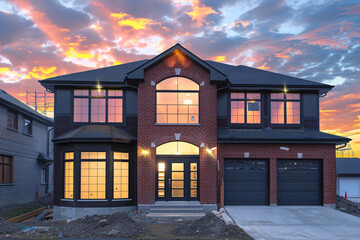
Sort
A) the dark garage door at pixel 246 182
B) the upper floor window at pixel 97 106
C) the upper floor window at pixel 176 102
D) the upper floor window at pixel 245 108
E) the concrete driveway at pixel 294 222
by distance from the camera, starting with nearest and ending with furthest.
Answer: the concrete driveway at pixel 294 222 → the upper floor window at pixel 176 102 → the dark garage door at pixel 246 182 → the upper floor window at pixel 97 106 → the upper floor window at pixel 245 108

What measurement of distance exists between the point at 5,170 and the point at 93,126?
301 inches

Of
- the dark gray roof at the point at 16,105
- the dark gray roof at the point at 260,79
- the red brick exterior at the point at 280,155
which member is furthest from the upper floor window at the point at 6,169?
the dark gray roof at the point at 260,79

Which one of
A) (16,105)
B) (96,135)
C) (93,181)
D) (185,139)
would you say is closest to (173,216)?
(185,139)

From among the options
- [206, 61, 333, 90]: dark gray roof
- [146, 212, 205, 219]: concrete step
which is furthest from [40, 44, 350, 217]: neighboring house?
[146, 212, 205, 219]: concrete step

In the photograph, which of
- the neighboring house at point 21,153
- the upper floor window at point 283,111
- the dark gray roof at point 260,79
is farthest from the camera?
the neighboring house at point 21,153

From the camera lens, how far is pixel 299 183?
70.1 feet

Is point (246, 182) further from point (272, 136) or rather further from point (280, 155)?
point (272, 136)

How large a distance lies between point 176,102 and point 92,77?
507cm

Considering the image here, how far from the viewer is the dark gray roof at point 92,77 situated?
827 inches

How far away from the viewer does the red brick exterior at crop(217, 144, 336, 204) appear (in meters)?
21.0

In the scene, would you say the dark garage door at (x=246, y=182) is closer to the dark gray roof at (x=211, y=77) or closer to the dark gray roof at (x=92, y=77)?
the dark gray roof at (x=211, y=77)

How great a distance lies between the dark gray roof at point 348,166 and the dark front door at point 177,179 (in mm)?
23453

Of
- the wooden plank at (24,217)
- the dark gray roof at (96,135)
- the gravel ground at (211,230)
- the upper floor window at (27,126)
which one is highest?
the upper floor window at (27,126)

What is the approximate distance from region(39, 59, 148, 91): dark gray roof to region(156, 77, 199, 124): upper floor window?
2.53m
